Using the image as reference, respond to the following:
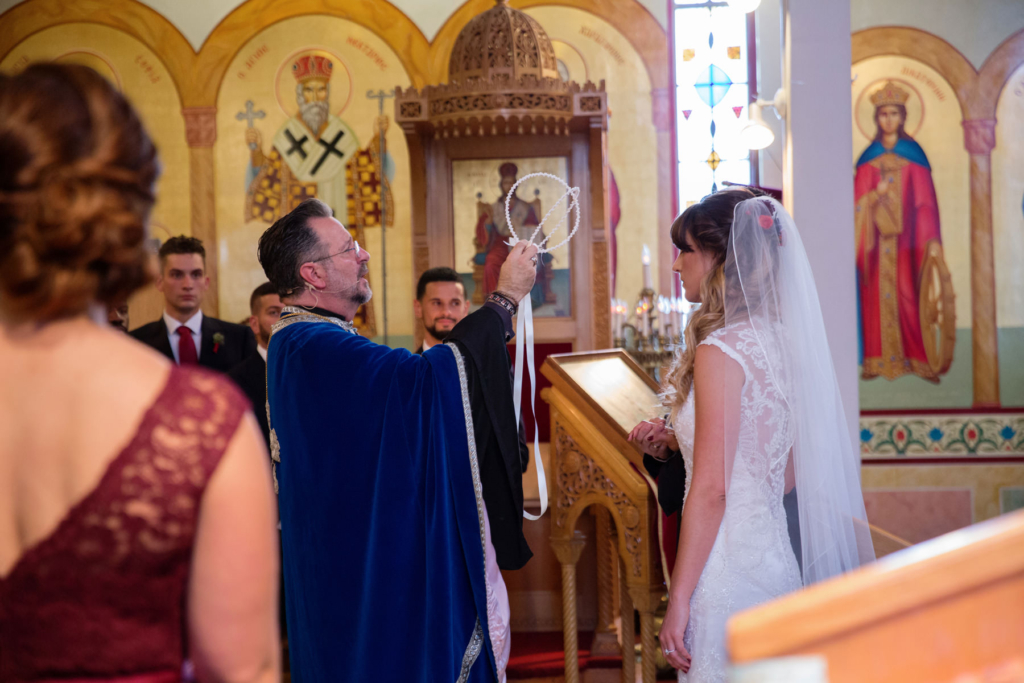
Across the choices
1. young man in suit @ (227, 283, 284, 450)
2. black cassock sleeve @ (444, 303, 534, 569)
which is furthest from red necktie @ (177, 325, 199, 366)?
black cassock sleeve @ (444, 303, 534, 569)

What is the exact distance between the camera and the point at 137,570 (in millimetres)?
935

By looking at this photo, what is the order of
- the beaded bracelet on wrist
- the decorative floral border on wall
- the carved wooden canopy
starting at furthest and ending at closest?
the decorative floral border on wall < the carved wooden canopy < the beaded bracelet on wrist

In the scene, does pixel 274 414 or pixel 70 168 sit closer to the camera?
pixel 70 168

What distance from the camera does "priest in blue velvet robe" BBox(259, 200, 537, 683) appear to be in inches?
97.0

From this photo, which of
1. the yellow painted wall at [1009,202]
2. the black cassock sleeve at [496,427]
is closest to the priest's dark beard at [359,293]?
the black cassock sleeve at [496,427]

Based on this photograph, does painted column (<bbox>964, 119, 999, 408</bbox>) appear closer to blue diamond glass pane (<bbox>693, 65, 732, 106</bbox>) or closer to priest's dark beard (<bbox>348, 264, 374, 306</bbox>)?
blue diamond glass pane (<bbox>693, 65, 732, 106</bbox>)

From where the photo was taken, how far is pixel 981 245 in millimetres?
7473

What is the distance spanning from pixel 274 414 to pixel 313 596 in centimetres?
56

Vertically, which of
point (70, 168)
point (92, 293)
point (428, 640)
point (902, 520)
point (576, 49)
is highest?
point (576, 49)

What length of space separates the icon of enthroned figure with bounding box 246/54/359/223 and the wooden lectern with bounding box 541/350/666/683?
5011 mm

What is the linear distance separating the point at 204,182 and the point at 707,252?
21.0 ft

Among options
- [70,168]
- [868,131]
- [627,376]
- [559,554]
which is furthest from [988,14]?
[70,168]

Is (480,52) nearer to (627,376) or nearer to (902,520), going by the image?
(627,376)

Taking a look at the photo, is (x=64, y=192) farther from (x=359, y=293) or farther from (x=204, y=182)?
(x=204, y=182)
